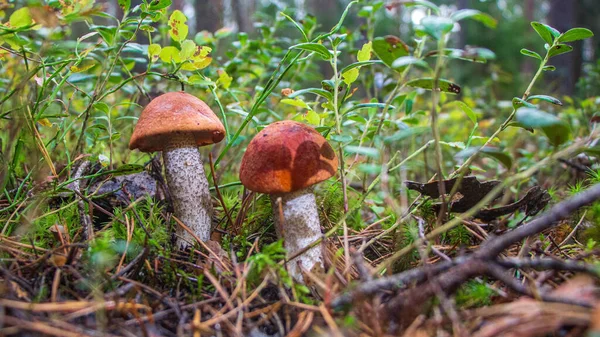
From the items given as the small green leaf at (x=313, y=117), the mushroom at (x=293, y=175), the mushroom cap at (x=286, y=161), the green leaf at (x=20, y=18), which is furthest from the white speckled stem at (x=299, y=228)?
the green leaf at (x=20, y=18)

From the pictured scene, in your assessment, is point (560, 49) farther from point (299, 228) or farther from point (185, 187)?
point (185, 187)

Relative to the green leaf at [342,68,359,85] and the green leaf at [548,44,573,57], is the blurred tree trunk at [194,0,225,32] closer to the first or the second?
the green leaf at [342,68,359,85]

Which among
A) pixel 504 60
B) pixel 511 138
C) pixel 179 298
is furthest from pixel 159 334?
pixel 504 60

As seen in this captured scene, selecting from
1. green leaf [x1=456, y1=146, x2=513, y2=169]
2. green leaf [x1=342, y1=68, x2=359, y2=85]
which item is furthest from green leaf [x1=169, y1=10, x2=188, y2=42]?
green leaf [x1=456, y1=146, x2=513, y2=169]

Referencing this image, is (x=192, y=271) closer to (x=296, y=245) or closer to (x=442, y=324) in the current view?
(x=296, y=245)

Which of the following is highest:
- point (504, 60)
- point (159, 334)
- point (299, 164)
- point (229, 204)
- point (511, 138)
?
point (299, 164)

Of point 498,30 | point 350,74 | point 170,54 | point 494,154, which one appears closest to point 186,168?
point 170,54
